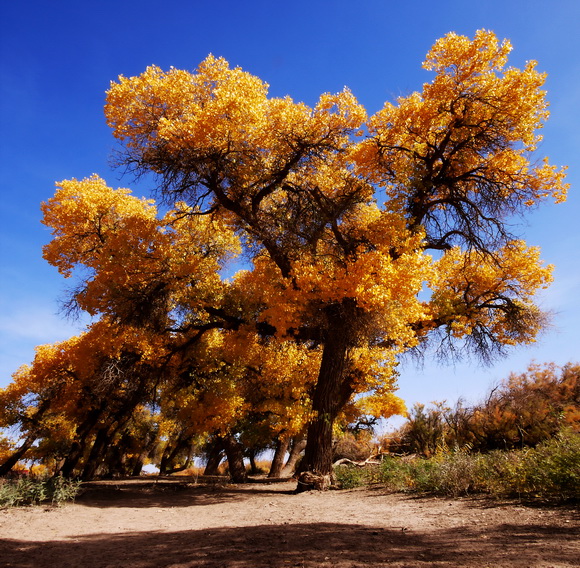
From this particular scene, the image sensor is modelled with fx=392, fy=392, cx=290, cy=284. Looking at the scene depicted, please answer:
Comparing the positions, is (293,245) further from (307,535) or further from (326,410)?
(307,535)

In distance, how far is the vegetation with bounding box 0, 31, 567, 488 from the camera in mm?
9586

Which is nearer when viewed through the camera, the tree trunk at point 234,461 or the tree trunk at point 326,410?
the tree trunk at point 326,410

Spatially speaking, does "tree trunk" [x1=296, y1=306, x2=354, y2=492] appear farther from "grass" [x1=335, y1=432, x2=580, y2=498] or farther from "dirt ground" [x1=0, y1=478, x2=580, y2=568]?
"dirt ground" [x1=0, y1=478, x2=580, y2=568]

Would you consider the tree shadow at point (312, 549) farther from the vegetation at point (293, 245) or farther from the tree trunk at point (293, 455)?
the tree trunk at point (293, 455)

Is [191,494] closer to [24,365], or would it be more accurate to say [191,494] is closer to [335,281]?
[335,281]

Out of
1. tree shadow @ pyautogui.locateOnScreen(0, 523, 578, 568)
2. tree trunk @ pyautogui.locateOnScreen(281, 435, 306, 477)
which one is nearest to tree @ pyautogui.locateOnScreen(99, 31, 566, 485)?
tree shadow @ pyautogui.locateOnScreen(0, 523, 578, 568)

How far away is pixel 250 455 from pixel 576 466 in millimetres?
23563

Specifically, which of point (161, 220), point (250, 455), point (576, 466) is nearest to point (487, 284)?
point (576, 466)

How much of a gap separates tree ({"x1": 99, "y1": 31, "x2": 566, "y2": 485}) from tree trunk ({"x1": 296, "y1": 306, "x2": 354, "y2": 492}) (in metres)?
0.03

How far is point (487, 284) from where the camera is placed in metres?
12.9

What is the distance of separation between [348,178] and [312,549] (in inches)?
395

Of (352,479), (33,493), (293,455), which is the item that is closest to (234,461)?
(293,455)

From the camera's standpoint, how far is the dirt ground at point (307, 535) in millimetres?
3602

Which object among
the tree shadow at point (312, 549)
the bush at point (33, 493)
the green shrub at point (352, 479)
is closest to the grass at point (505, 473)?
the green shrub at point (352, 479)
